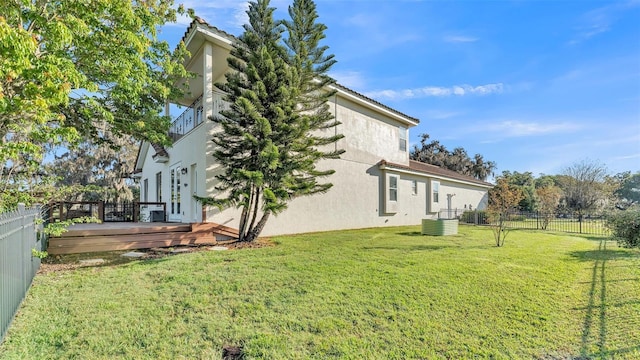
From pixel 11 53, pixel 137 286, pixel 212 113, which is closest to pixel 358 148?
pixel 212 113

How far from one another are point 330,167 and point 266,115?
5.82 meters

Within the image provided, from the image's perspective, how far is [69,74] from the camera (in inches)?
197

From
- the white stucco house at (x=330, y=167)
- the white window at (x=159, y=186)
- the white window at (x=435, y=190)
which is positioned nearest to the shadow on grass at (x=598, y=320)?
the white stucco house at (x=330, y=167)

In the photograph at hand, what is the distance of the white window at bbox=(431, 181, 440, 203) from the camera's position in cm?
2184

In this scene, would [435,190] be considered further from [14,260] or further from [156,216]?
[14,260]

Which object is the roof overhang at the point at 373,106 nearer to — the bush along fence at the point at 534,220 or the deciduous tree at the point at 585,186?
the bush along fence at the point at 534,220

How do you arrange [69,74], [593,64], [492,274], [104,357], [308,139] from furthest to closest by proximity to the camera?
1. [593,64]
2. [308,139]
3. [492,274]
4. [69,74]
5. [104,357]

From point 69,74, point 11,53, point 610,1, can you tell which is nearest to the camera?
point 11,53

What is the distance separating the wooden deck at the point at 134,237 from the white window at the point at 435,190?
1540 cm

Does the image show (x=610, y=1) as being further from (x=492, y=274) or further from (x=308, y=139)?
(x=308, y=139)

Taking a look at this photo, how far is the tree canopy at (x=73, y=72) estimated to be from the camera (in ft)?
15.0

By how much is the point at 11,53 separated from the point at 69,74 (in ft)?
3.18

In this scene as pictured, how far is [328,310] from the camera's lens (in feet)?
14.9

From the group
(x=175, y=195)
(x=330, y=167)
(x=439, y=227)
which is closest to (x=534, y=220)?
(x=439, y=227)
